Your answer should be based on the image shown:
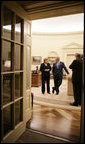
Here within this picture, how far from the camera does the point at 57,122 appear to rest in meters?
2.99

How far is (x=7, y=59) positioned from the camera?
2121 millimetres

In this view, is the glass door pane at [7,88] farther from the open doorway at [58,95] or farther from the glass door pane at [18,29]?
the open doorway at [58,95]

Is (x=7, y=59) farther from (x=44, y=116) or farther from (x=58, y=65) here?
(x=58, y=65)

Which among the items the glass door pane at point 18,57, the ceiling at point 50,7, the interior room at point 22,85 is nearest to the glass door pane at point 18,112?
the interior room at point 22,85

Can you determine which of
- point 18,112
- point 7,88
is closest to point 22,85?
point 7,88

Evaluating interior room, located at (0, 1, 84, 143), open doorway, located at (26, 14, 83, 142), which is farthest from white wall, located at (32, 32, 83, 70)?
interior room, located at (0, 1, 84, 143)

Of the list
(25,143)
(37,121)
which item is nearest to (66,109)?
(37,121)

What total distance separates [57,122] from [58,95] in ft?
8.39

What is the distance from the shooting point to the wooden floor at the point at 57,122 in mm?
2530

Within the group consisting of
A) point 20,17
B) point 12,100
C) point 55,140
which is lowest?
point 55,140

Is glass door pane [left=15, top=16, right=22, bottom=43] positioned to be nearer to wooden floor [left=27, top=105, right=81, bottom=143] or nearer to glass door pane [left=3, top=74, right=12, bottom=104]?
glass door pane [left=3, top=74, right=12, bottom=104]

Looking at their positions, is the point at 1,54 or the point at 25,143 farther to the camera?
the point at 25,143

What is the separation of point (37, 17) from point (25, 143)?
2.45 m

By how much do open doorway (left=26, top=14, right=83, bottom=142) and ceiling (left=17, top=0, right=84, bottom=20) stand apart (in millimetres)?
2335
